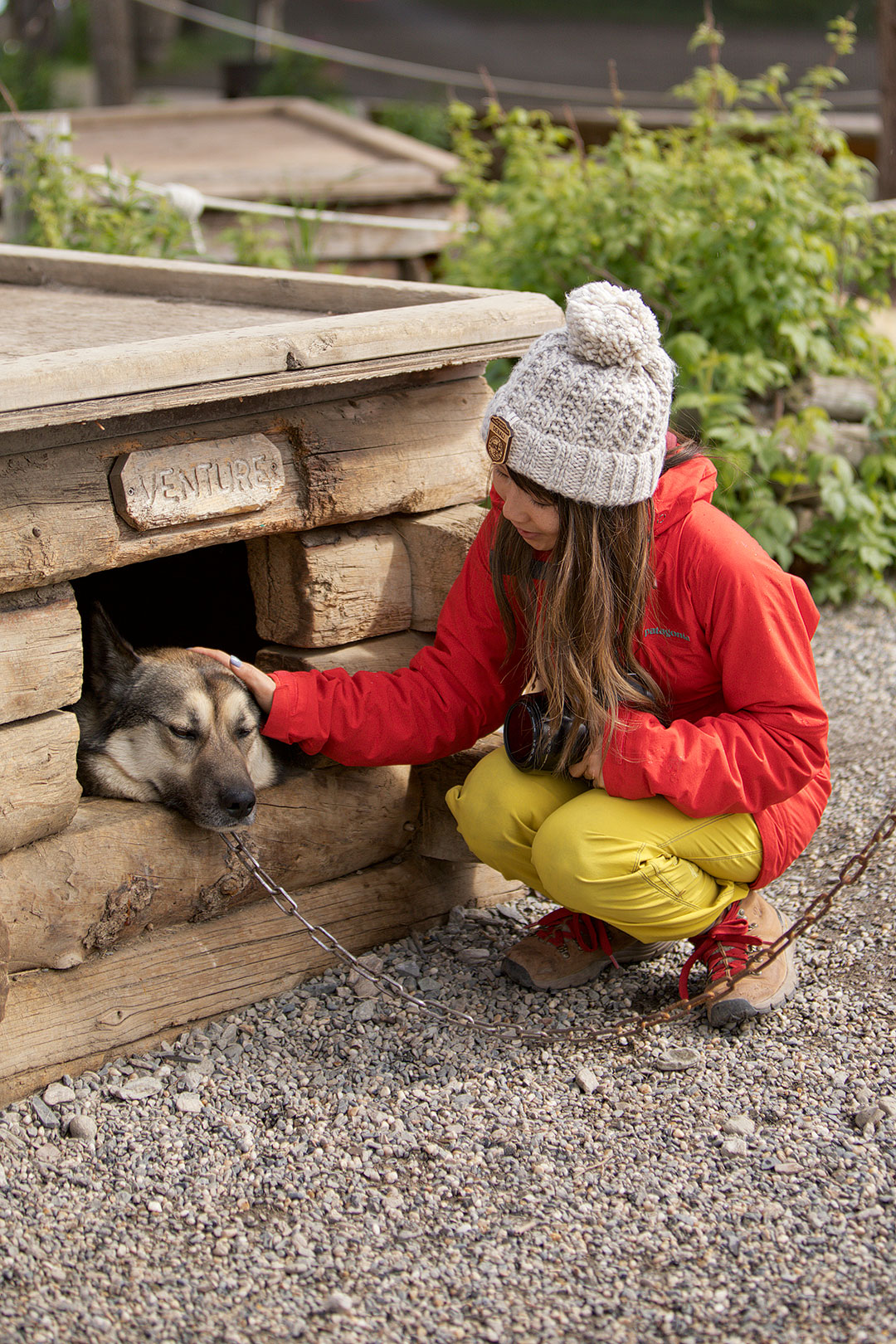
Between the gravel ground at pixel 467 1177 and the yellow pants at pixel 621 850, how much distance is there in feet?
0.96

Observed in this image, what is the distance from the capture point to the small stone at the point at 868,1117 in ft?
7.68

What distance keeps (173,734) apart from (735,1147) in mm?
1366

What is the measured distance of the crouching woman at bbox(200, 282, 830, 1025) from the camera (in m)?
2.26

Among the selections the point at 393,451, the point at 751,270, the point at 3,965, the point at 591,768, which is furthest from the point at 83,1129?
the point at 751,270

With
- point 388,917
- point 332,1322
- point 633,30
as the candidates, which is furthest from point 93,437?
point 633,30

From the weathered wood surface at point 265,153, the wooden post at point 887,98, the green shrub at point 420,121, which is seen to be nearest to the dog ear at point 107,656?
the weathered wood surface at point 265,153

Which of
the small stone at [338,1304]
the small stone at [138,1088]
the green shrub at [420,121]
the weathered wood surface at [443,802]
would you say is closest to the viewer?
the small stone at [338,1304]

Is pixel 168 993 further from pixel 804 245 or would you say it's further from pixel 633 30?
pixel 633 30

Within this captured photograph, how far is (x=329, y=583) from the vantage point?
2805 mm

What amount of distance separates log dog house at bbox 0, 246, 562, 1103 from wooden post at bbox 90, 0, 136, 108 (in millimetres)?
10586

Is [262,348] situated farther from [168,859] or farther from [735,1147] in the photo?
[735,1147]

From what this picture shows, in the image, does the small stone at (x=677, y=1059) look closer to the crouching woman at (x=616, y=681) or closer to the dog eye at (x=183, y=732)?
the crouching woman at (x=616, y=681)

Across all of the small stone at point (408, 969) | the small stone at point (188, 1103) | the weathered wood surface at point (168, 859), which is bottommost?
the small stone at point (408, 969)

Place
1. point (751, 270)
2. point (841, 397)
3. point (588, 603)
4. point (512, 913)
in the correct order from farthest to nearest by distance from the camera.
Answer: point (841, 397)
point (751, 270)
point (512, 913)
point (588, 603)
